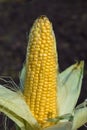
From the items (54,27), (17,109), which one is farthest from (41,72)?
(54,27)

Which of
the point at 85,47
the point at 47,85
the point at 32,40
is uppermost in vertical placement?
the point at 32,40

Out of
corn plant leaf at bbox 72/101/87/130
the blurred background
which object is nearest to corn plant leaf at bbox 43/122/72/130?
corn plant leaf at bbox 72/101/87/130

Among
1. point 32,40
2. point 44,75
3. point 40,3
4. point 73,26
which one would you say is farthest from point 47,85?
point 40,3

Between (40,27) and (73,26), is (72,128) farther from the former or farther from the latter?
(73,26)

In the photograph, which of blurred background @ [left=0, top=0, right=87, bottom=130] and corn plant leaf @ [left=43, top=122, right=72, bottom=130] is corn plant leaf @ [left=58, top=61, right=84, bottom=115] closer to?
corn plant leaf @ [left=43, top=122, right=72, bottom=130]

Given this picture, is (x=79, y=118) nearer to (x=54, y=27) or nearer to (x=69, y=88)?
(x=69, y=88)

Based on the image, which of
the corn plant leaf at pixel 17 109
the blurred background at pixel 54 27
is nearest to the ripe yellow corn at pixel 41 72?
the corn plant leaf at pixel 17 109
